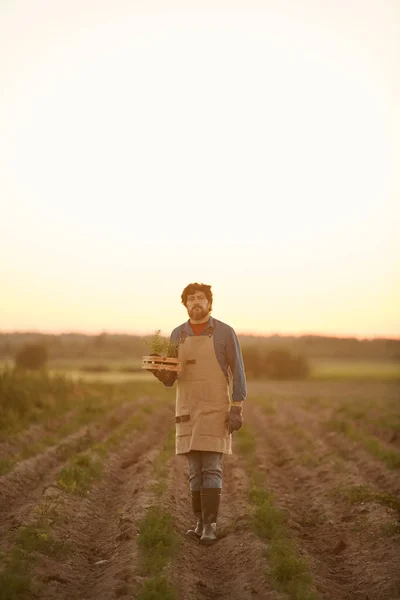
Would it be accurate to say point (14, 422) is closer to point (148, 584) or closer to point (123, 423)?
point (123, 423)

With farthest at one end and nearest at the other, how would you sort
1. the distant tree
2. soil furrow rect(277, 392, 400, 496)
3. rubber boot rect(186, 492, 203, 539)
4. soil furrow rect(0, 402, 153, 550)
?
the distant tree, soil furrow rect(277, 392, 400, 496), soil furrow rect(0, 402, 153, 550), rubber boot rect(186, 492, 203, 539)

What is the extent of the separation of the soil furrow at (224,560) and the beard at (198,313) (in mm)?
2460

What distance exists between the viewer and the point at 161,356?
875 centimetres

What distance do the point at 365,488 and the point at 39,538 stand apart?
548 centimetres

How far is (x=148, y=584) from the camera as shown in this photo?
6656 millimetres

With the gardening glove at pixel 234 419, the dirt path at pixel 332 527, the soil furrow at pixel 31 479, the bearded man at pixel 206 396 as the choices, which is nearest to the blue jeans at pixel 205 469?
the bearded man at pixel 206 396

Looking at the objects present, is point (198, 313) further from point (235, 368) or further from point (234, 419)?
point (234, 419)

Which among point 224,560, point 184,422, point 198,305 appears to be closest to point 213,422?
point 184,422

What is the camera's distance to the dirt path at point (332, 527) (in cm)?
759

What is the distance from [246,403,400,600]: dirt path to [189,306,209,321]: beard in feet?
9.26

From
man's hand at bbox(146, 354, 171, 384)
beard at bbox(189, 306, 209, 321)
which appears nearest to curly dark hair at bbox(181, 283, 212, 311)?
beard at bbox(189, 306, 209, 321)

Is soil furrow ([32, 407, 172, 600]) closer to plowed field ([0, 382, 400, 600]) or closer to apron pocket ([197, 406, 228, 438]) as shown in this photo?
plowed field ([0, 382, 400, 600])

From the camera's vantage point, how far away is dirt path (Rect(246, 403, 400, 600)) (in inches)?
299

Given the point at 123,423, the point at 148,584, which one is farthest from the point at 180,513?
the point at 123,423
